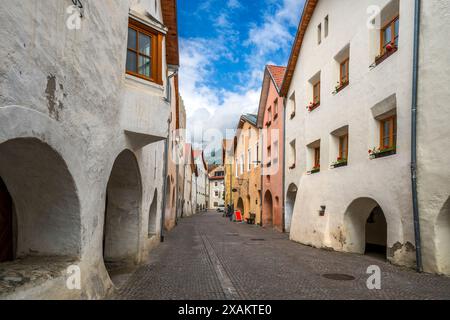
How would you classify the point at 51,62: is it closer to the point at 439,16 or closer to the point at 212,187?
the point at 439,16

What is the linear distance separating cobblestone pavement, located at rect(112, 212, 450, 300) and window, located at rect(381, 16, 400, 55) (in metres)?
6.02

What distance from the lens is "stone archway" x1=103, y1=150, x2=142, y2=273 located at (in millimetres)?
8750

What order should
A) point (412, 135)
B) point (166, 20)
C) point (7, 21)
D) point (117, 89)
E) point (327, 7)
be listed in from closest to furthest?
point (7, 21), point (117, 89), point (412, 135), point (166, 20), point (327, 7)

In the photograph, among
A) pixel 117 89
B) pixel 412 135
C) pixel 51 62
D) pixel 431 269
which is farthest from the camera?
pixel 412 135

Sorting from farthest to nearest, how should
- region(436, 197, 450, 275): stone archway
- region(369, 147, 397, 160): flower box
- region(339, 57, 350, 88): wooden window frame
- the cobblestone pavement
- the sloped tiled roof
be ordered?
1. the sloped tiled roof
2. region(339, 57, 350, 88): wooden window frame
3. region(369, 147, 397, 160): flower box
4. region(436, 197, 450, 275): stone archway
5. the cobblestone pavement

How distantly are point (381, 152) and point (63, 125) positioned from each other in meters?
8.57

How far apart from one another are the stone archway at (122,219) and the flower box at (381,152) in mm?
6643

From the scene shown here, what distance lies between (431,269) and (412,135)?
308 cm

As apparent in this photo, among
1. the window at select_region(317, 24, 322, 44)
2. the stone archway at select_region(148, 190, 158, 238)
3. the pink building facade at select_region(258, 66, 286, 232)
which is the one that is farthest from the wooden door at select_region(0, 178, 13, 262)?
the pink building facade at select_region(258, 66, 286, 232)

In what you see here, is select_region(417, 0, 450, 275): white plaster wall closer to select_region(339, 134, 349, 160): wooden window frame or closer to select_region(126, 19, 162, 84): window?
select_region(339, 134, 349, 160): wooden window frame

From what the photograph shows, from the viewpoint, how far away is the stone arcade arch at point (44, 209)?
4645 mm

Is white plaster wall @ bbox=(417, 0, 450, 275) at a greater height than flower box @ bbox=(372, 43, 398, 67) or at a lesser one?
lesser

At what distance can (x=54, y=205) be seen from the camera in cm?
493

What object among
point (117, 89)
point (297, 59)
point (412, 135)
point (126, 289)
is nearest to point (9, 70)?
point (117, 89)
